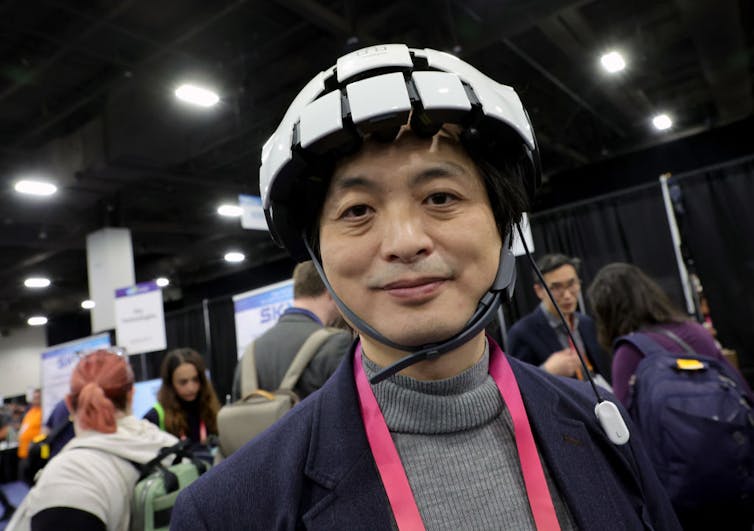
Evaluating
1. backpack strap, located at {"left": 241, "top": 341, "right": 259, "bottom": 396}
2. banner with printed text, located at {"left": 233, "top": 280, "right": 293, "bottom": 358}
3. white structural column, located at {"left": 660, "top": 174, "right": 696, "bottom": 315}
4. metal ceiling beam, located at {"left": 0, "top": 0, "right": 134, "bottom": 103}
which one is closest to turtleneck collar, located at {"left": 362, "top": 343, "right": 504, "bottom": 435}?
backpack strap, located at {"left": 241, "top": 341, "right": 259, "bottom": 396}

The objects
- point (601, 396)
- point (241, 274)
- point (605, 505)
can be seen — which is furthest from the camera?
point (241, 274)

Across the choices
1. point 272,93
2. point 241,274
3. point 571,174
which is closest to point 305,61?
point 272,93

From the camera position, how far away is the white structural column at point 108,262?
28.4 ft

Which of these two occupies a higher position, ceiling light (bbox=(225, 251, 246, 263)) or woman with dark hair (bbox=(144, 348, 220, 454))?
ceiling light (bbox=(225, 251, 246, 263))

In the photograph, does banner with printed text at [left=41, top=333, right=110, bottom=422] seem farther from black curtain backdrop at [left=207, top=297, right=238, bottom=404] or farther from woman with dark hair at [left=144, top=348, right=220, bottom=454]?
→ black curtain backdrop at [left=207, top=297, right=238, bottom=404]

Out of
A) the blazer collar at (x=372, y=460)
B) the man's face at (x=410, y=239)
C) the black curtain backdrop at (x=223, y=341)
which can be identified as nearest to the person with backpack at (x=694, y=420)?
the blazer collar at (x=372, y=460)

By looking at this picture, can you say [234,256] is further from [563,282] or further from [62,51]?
[563,282]

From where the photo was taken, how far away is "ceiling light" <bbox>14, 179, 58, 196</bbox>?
23.4 ft

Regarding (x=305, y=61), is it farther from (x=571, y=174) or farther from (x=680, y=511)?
(x=571, y=174)

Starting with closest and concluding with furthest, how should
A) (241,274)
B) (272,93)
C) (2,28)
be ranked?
(2,28), (272,93), (241,274)

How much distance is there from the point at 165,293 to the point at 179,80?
486 inches

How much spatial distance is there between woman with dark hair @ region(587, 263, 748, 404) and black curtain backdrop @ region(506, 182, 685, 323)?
10.7 feet

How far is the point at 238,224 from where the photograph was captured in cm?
1148

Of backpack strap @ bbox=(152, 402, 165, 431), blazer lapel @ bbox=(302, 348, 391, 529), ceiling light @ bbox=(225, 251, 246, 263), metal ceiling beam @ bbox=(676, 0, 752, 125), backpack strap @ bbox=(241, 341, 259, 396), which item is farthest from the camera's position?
ceiling light @ bbox=(225, 251, 246, 263)
